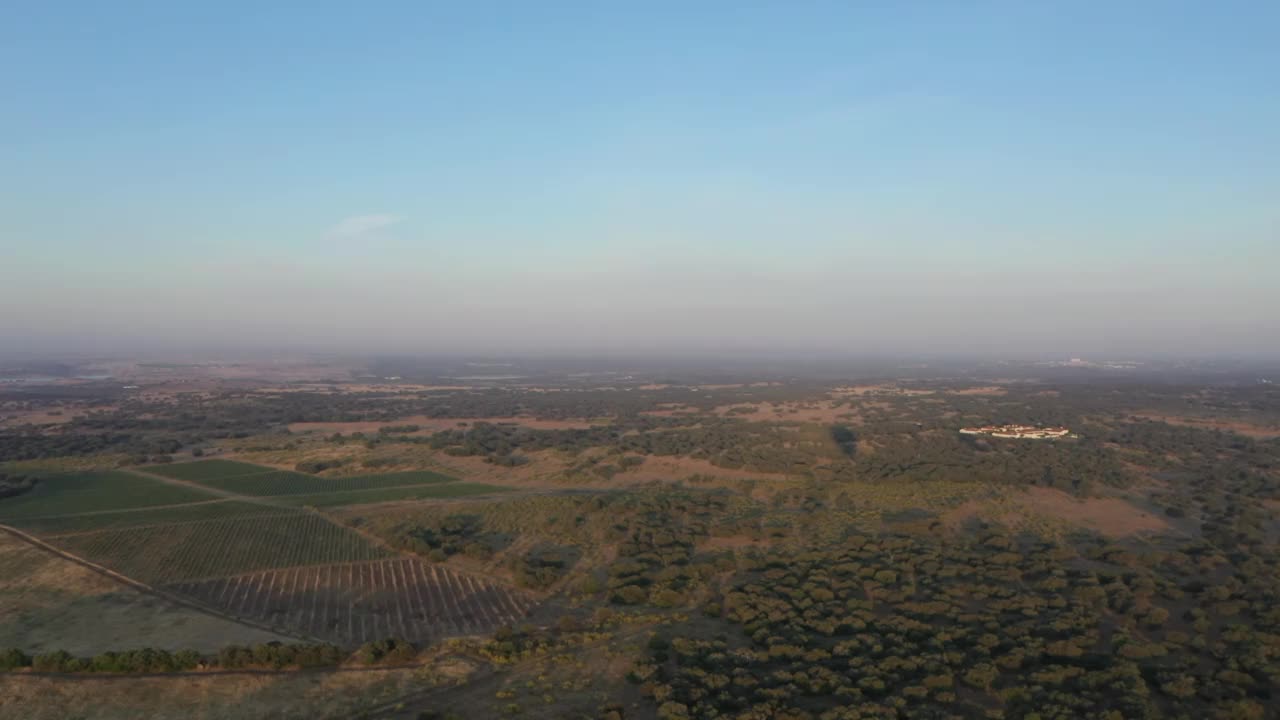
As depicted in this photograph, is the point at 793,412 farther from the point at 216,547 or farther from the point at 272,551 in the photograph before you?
the point at 216,547

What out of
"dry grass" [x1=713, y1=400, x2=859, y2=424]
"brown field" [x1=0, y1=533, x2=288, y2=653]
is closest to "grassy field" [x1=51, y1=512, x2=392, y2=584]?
"brown field" [x1=0, y1=533, x2=288, y2=653]

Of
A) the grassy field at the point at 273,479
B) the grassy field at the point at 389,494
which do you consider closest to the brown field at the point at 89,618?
the grassy field at the point at 389,494

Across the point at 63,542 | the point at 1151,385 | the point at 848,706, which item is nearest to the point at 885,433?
the point at 848,706

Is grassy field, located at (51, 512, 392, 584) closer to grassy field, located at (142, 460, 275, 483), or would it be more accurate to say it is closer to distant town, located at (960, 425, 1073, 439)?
grassy field, located at (142, 460, 275, 483)

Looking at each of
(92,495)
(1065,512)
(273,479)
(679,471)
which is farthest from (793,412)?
(92,495)

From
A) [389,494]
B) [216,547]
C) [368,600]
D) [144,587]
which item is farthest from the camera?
[389,494]

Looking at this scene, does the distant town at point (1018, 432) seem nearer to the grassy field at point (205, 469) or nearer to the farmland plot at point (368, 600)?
the farmland plot at point (368, 600)

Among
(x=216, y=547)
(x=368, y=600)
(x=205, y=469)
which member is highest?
(x=205, y=469)
